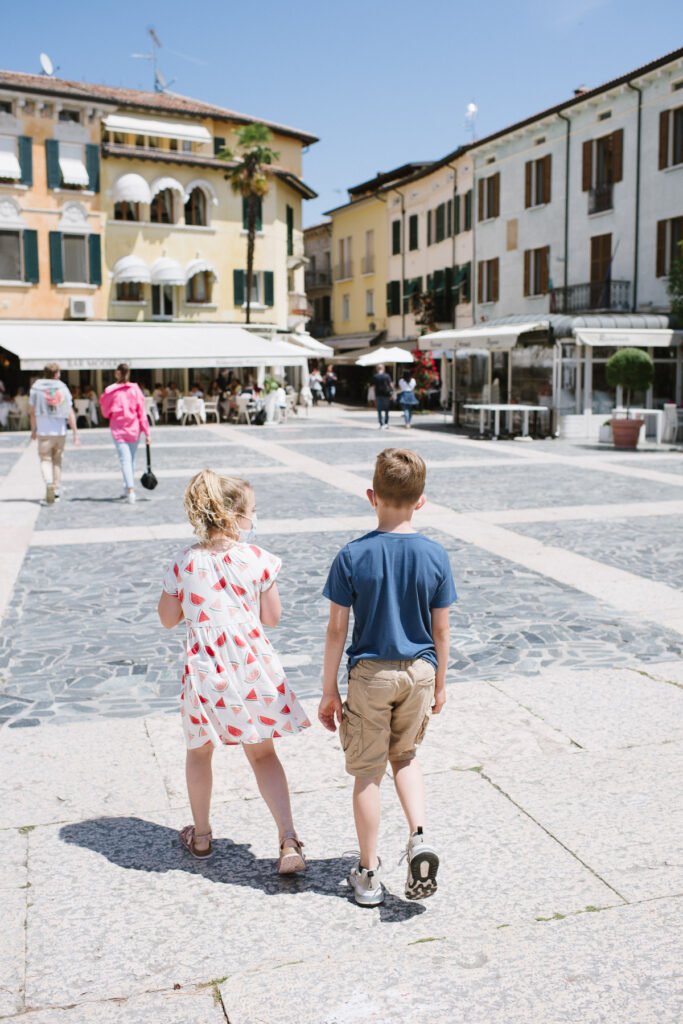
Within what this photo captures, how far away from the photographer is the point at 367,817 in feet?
10.4

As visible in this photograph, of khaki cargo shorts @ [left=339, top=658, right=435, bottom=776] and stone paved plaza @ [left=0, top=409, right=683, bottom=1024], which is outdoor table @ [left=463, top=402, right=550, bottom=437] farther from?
khaki cargo shorts @ [left=339, top=658, right=435, bottom=776]

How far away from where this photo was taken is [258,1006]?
8.73 ft

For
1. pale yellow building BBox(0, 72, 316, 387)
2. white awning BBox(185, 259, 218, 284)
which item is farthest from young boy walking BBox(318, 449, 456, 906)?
white awning BBox(185, 259, 218, 284)

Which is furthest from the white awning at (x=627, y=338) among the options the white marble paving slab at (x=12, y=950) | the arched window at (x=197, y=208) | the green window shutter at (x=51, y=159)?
the white marble paving slab at (x=12, y=950)

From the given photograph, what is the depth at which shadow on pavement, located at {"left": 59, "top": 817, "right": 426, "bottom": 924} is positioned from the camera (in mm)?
3297

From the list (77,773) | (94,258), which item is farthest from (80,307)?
(77,773)

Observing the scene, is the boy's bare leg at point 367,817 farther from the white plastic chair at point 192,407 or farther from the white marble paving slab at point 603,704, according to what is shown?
the white plastic chair at point 192,407

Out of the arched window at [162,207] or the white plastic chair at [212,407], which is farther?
the arched window at [162,207]

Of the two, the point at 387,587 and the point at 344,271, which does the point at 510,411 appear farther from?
the point at 344,271

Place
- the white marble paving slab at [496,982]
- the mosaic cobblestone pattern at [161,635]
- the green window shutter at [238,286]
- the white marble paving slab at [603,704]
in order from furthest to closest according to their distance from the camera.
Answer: the green window shutter at [238,286], the mosaic cobblestone pattern at [161,635], the white marble paving slab at [603,704], the white marble paving slab at [496,982]

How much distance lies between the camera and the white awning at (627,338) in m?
23.8

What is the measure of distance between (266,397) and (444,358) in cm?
1016

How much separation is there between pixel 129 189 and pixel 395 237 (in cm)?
1581

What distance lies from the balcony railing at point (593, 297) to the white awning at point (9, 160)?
1650cm
